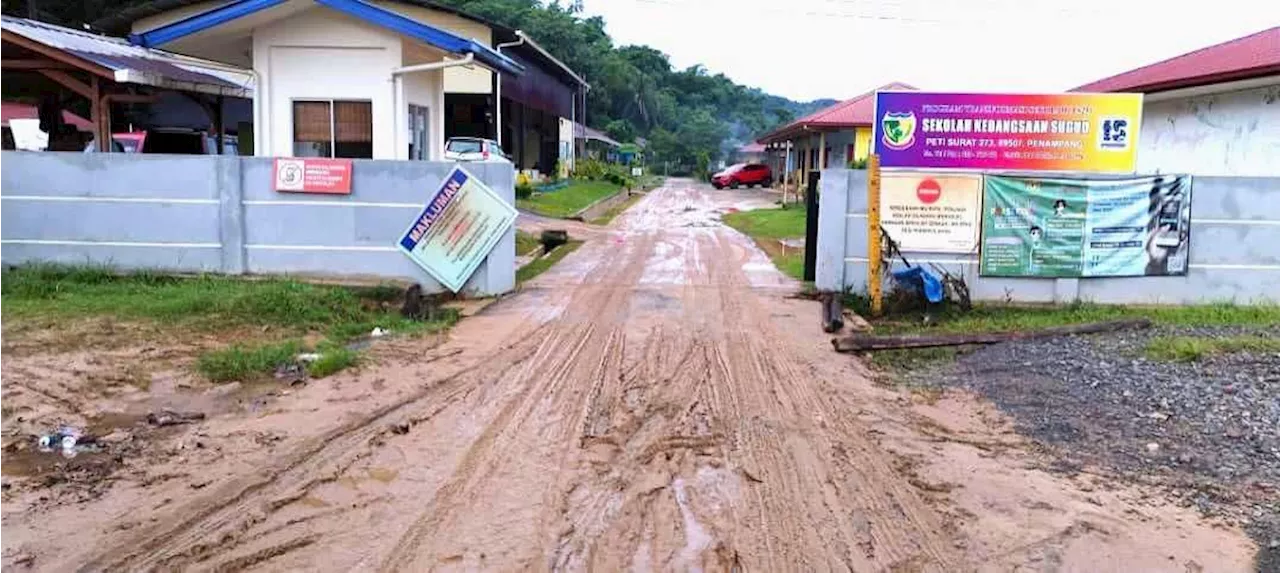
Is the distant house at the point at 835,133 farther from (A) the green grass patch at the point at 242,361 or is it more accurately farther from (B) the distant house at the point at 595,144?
(A) the green grass patch at the point at 242,361

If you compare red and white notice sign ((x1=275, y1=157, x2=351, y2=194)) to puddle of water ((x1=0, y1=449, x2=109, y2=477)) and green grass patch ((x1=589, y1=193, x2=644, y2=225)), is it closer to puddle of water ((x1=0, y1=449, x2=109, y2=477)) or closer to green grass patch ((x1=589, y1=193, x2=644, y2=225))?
puddle of water ((x1=0, y1=449, x2=109, y2=477))

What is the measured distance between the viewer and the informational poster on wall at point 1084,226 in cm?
1373

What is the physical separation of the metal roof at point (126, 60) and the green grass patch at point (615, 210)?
1209 centimetres

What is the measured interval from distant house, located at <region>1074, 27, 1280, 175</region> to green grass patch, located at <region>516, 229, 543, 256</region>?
12.4m

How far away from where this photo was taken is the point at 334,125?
55.2 feet

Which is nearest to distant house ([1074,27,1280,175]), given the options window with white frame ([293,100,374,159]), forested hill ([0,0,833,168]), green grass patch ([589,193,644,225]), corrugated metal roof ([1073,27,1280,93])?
corrugated metal roof ([1073,27,1280,93])

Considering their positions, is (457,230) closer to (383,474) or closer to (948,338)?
(948,338)

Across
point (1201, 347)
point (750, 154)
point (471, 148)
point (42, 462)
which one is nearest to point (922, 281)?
point (1201, 347)

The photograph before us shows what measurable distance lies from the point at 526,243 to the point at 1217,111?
512 inches

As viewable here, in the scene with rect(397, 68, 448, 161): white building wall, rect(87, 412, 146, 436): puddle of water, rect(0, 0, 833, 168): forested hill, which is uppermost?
rect(0, 0, 833, 168): forested hill

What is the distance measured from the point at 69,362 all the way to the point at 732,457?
6.10 m

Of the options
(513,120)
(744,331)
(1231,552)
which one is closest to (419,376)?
(744,331)

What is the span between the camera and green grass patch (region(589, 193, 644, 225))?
3061 centimetres

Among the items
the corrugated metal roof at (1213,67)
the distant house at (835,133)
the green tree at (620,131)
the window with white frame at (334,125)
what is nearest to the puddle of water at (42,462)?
the window with white frame at (334,125)
